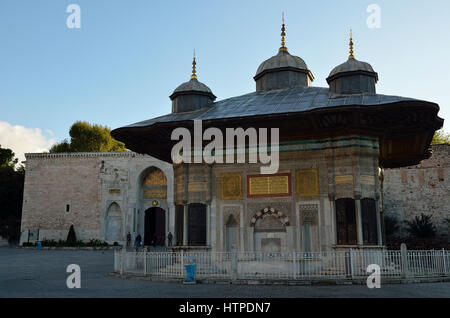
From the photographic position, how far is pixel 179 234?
12.6 metres

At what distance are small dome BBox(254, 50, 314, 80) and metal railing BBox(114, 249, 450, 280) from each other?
23.1 ft

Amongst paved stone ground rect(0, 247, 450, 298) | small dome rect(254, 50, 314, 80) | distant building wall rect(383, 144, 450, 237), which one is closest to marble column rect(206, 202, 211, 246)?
paved stone ground rect(0, 247, 450, 298)

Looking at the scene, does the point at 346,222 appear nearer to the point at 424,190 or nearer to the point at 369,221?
the point at 369,221

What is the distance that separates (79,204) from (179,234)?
70.9 ft

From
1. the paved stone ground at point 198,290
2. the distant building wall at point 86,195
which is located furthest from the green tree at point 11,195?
the paved stone ground at point 198,290

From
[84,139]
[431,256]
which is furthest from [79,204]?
[431,256]

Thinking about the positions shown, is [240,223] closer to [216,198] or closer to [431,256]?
[216,198]

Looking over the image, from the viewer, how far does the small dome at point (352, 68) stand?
1258cm

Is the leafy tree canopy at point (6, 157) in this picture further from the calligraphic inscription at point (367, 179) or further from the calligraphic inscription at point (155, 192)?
the calligraphic inscription at point (367, 179)

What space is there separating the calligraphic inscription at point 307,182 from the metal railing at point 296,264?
5.92 feet

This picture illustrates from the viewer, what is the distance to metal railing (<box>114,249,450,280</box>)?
993 cm
